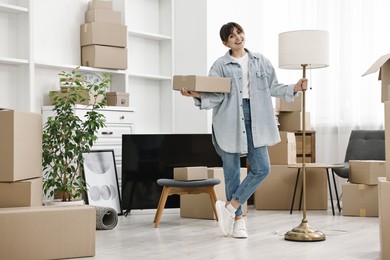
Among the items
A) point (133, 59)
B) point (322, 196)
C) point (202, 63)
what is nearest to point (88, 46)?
point (133, 59)

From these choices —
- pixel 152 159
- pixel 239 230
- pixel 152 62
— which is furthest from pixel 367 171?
pixel 152 62

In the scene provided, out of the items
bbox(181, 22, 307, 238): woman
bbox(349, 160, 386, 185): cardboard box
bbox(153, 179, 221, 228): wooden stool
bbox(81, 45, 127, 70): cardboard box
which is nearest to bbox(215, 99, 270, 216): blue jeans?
bbox(181, 22, 307, 238): woman

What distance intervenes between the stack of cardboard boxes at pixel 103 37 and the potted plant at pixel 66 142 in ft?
1.74

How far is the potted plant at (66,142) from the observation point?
4715mm

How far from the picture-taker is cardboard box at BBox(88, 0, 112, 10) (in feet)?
18.2

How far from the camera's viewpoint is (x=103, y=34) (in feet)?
18.0

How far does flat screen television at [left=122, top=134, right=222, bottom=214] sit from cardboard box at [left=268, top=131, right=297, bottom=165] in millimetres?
677

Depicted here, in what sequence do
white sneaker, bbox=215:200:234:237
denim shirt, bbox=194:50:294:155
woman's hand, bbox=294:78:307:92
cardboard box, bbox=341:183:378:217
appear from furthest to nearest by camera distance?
cardboard box, bbox=341:183:378:217 → white sneaker, bbox=215:200:234:237 → denim shirt, bbox=194:50:294:155 → woman's hand, bbox=294:78:307:92

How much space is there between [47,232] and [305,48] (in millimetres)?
1934

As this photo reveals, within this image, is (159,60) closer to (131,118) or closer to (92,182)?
(131,118)

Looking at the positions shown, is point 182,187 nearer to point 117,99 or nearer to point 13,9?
point 117,99

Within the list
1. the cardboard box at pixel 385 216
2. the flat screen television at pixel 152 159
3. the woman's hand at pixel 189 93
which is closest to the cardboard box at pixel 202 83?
the woman's hand at pixel 189 93

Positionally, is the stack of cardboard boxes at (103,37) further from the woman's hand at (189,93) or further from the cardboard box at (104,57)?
the woman's hand at (189,93)

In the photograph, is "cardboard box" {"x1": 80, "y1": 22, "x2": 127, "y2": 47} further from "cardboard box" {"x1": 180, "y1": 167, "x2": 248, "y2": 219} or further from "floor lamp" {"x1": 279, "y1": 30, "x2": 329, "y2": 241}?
"floor lamp" {"x1": 279, "y1": 30, "x2": 329, "y2": 241}
